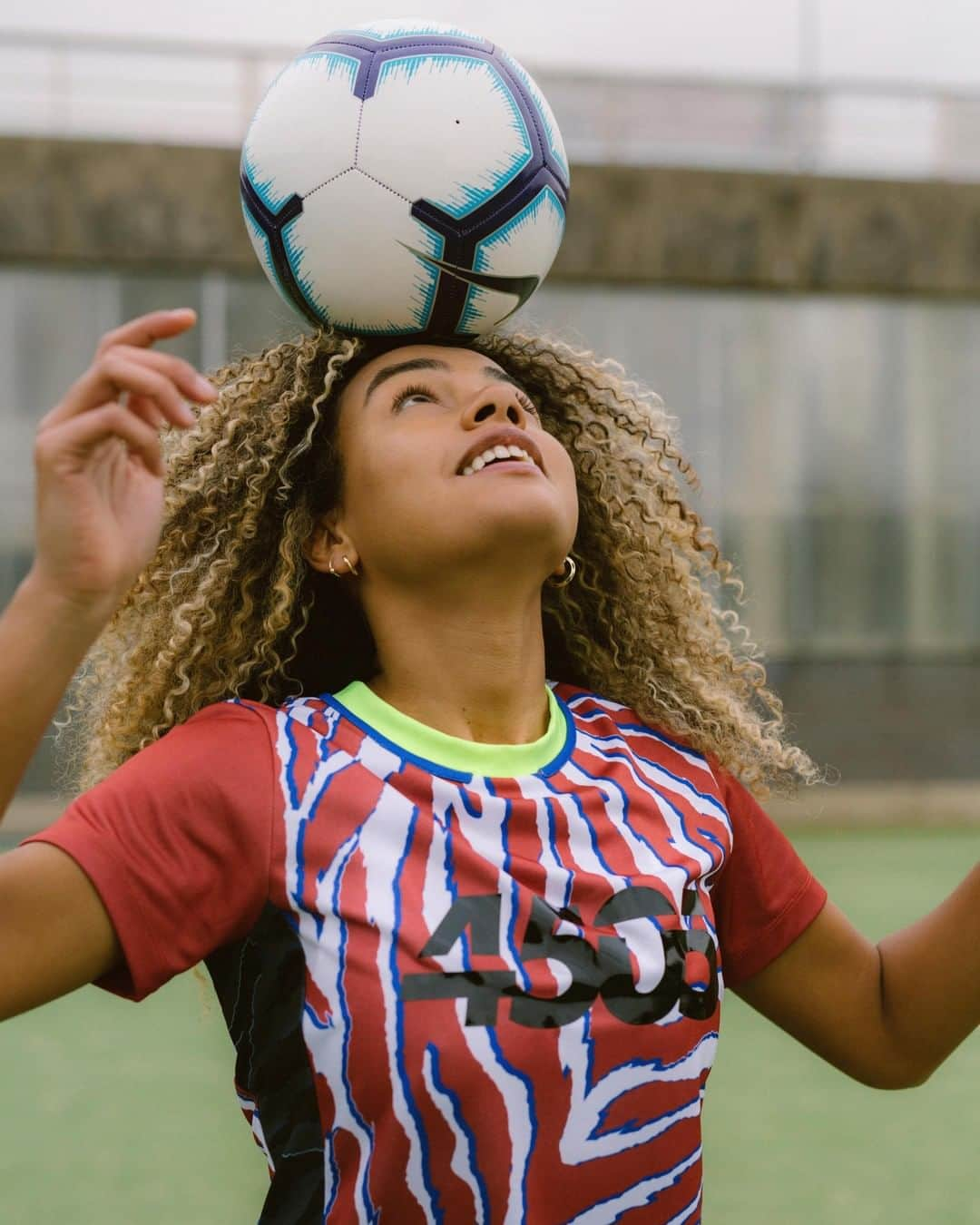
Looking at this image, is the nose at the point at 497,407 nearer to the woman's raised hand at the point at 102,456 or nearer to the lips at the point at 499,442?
the lips at the point at 499,442

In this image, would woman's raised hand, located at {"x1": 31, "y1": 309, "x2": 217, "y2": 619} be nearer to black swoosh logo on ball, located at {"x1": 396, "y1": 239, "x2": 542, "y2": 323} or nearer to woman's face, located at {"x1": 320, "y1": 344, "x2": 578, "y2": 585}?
woman's face, located at {"x1": 320, "y1": 344, "x2": 578, "y2": 585}

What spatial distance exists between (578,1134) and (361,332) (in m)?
1.07

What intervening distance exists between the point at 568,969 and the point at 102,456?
726 millimetres

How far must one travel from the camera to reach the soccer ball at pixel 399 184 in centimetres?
207

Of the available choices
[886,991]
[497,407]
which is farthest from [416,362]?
[886,991]

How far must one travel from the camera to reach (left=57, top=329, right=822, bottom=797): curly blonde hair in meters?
2.11

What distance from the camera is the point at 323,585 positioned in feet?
7.25

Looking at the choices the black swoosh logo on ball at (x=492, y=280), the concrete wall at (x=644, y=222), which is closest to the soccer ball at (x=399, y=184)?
the black swoosh logo on ball at (x=492, y=280)

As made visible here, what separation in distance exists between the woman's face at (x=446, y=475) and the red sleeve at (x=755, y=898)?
1.39 feet

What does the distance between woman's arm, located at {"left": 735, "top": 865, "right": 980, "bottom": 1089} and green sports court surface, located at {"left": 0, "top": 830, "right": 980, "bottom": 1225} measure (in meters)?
1.55

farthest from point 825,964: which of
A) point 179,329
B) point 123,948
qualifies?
point 179,329

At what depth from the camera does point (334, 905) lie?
→ 168cm

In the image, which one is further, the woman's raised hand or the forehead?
the forehead

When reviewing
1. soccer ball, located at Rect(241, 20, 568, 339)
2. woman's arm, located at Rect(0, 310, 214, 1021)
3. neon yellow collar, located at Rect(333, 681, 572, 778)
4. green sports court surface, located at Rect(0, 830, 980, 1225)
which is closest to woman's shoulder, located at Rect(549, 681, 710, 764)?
neon yellow collar, located at Rect(333, 681, 572, 778)
